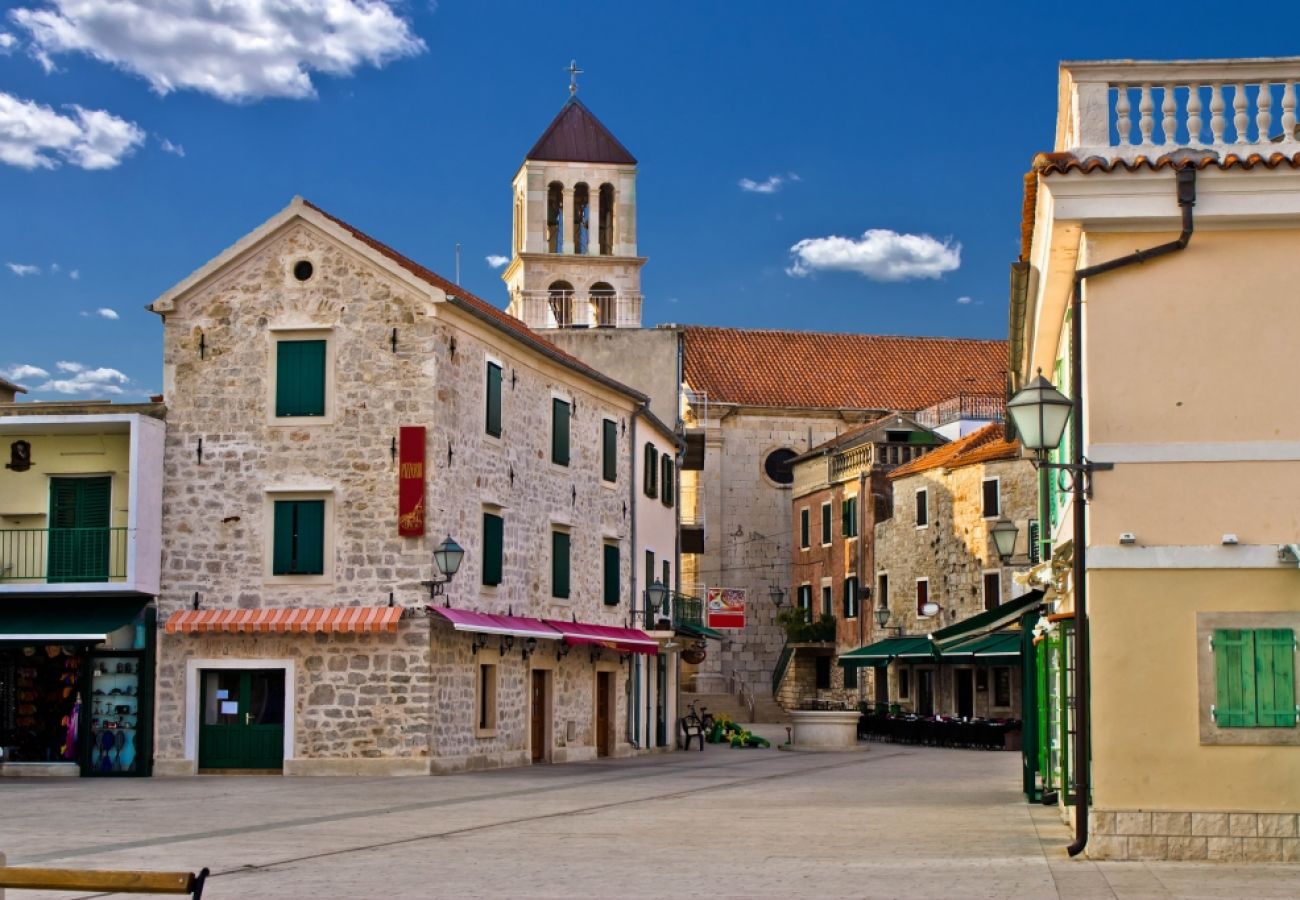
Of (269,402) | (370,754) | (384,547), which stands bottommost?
(370,754)

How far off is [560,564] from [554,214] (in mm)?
41413

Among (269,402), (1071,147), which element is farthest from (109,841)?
(269,402)

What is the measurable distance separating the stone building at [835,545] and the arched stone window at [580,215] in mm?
13494

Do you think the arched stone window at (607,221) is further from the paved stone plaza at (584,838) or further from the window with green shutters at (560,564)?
the paved stone plaza at (584,838)

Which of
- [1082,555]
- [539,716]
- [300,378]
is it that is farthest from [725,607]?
[1082,555]

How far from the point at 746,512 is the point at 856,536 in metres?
9.11

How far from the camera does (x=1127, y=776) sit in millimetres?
13930

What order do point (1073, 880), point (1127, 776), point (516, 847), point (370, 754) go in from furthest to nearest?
point (370, 754) → point (516, 847) → point (1127, 776) → point (1073, 880)

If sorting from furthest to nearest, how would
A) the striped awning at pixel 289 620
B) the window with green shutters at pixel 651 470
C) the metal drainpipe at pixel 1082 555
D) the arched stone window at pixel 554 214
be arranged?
1. the arched stone window at pixel 554 214
2. the window with green shutters at pixel 651 470
3. the striped awning at pixel 289 620
4. the metal drainpipe at pixel 1082 555

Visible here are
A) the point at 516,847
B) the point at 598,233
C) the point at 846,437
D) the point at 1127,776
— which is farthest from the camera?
the point at 598,233

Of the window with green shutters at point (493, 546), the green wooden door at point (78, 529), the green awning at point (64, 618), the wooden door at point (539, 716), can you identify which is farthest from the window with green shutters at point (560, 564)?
the green wooden door at point (78, 529)

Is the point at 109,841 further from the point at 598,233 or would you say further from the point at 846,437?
the point at 598,233

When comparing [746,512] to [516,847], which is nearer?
[516,847]

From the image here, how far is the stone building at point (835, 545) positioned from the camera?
61.2 metres
